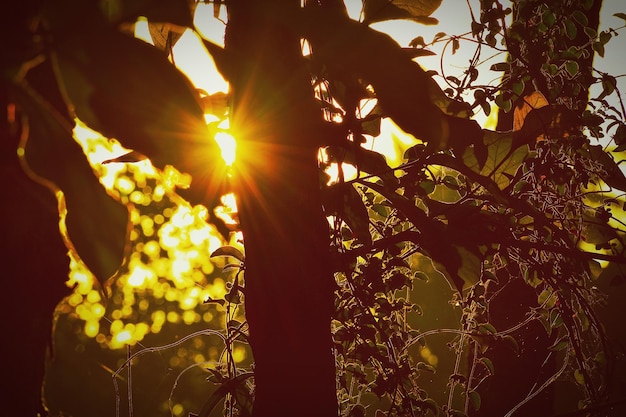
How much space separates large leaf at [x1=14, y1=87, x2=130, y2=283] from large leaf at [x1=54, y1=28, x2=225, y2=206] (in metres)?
0.02

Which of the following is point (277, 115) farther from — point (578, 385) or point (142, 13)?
point (578, 385)

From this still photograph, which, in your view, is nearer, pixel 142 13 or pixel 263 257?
pixel 142 13

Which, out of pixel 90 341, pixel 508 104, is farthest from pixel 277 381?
pixel 90 341

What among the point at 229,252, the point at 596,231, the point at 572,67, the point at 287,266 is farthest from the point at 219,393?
the point at 572,67

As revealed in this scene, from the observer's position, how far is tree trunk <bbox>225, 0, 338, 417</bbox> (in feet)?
2.10

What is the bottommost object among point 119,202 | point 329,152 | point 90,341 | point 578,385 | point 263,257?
point 578,385

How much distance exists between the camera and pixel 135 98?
0.28 metres

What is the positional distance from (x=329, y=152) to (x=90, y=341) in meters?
19.4

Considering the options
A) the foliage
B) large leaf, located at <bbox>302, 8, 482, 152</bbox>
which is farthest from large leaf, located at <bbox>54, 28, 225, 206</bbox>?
large leaf, located at <bbox>302, 8, 482, 152</bbox>

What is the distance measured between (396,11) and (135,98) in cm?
36

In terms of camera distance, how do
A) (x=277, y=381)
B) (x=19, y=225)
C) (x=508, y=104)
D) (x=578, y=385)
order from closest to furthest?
(x=19, y=225) → (x=277, y=381) → (x=508, y=104) → (x=578, y=385)

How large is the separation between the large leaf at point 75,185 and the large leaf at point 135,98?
0.07 feet

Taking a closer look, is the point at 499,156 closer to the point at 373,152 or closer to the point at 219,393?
the point at 373,152

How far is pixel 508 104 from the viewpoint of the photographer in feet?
4.42
